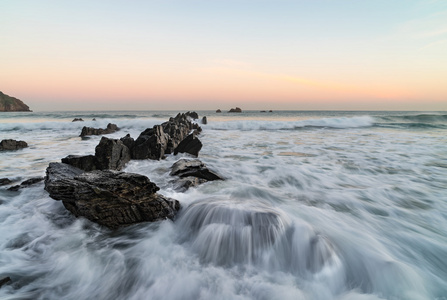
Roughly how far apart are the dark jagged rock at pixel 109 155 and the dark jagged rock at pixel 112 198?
219 centimetres

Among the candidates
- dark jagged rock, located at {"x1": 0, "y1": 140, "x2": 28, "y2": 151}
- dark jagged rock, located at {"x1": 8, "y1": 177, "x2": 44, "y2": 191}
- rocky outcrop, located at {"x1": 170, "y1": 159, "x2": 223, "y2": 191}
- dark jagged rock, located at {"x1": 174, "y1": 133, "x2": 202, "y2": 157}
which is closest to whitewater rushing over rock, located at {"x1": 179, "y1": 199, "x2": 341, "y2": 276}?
rocky outcrop, located at {"x1": 170, "y1": 159, "x2": 223, "y2": 191}

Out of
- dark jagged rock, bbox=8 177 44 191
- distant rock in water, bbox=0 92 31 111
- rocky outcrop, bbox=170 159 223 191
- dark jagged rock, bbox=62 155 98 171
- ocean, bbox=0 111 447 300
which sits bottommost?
ocean, bbox=0 111 447 300

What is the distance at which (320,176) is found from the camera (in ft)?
21.6

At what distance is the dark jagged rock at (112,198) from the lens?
11.1 feet

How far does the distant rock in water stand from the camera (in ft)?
293

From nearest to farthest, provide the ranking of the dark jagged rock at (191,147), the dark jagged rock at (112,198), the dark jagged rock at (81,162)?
1. the dark jagged rock at (112,198)
2. the dark jagged rock at (81,162)
3. the dark jagged rock at (191,147)

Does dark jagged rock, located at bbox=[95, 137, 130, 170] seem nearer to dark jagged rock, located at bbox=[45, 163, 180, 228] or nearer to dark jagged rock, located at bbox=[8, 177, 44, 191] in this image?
dark jagged rock, located at bbox=[8, 177, 44, 191]

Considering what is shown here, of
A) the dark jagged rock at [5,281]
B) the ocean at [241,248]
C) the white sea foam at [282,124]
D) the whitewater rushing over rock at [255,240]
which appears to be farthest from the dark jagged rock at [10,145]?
the white sea foam at [282,124]

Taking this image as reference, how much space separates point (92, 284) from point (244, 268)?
1837 mm

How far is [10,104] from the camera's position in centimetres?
9256

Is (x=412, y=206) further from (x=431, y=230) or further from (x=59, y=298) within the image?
(x=59, y=298)

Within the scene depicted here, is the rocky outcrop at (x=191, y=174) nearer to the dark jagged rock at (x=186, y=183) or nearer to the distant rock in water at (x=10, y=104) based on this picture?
the dark jagged rock at (x=186, y=183)

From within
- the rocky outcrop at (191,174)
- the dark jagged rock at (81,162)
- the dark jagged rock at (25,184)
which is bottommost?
the dark jagged rock at (25,184)

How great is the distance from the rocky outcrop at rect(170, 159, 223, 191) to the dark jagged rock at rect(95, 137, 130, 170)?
1799 mm
